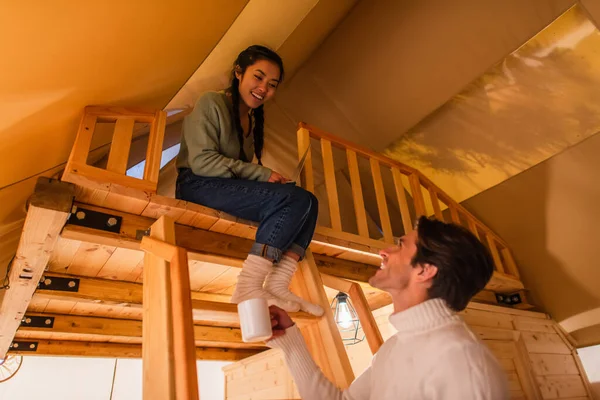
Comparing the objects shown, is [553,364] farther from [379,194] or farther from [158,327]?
[158,327]

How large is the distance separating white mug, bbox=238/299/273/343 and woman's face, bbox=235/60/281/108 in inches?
38.2

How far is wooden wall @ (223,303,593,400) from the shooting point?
2891 mm

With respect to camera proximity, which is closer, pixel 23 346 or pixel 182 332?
pixel 182 332

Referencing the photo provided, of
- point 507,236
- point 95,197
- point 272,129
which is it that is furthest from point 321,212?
point 95,197

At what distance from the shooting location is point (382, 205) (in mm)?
2514

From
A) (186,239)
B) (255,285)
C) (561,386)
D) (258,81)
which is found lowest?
(561,386)

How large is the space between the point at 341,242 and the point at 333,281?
0.92ft

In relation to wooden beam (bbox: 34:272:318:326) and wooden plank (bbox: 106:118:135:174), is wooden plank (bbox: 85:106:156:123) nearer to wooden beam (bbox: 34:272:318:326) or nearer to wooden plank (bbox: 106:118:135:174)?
wooden plank (bbox: 106:118:135:174)

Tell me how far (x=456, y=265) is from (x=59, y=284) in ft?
6.48

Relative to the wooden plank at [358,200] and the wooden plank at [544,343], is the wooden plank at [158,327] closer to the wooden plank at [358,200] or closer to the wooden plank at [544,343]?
the wooden plank at [358,200]

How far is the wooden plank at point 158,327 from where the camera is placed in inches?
44.3

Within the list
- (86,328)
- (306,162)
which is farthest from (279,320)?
(86,328)

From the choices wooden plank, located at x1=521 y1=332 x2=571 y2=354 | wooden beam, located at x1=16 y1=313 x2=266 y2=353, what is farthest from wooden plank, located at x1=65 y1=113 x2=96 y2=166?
wooden plank, located at x1=521 y1=332 x2=571 y2=354

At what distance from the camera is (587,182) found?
2.77 metres
